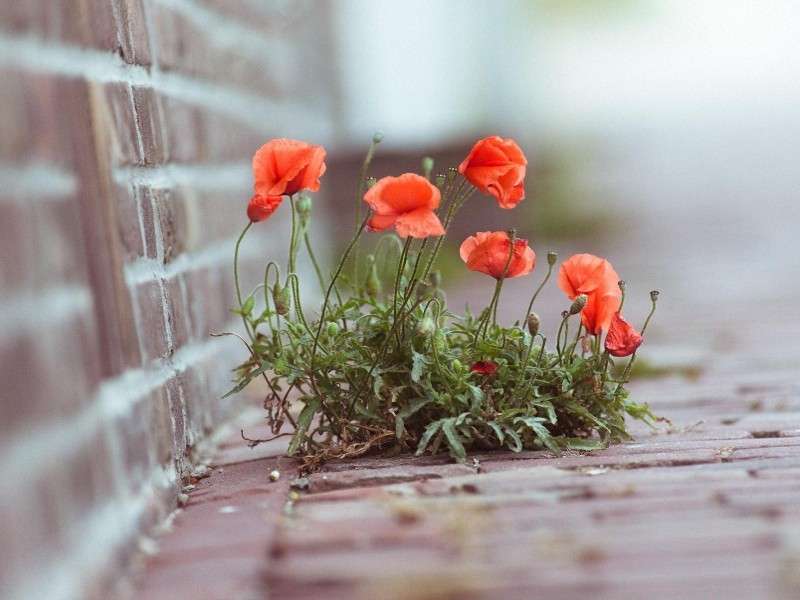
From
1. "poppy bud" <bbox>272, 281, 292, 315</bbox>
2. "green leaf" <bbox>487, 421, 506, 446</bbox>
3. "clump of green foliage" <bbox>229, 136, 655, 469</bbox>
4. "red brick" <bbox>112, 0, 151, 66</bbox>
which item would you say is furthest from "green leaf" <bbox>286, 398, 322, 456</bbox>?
"red brick" <bbox>112, 0, 151, 66</bbox>

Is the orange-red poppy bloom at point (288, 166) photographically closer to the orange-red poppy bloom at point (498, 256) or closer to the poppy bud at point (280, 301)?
the poppy bud at point (280, 301)

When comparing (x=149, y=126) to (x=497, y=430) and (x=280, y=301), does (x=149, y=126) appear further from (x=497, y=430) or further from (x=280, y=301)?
(x=497, y=430)

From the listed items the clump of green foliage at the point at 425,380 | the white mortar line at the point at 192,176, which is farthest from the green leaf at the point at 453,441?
the white mortar line at the point at 192,176

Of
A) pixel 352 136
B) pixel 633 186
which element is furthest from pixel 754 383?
pixel 633 186

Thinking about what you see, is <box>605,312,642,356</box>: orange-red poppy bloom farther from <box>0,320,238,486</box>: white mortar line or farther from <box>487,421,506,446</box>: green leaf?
<box>0,320,238,486</box>: white mortar line

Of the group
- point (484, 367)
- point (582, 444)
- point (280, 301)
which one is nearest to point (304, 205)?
point (280, 301)
